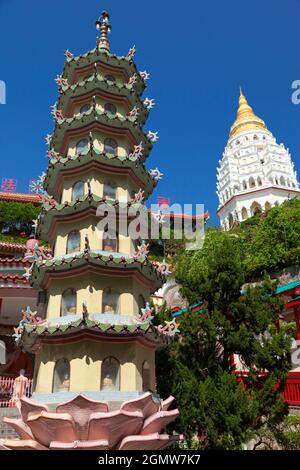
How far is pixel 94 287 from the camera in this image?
10328mm

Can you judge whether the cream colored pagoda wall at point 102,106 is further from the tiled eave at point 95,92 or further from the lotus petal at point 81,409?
the lotus petal at point 81,409

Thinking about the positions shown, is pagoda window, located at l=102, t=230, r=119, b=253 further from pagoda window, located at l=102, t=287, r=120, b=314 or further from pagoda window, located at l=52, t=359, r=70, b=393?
pagoda window, located at l=52, t=359, r=70, b=393

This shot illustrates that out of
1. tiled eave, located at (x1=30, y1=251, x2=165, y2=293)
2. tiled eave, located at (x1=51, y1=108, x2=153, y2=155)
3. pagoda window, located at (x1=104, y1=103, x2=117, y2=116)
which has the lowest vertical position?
tiled eave, located at (x1=30, y1=251, x2=165, y2=293)

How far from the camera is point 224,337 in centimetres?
1071

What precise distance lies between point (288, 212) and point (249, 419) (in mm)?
20983

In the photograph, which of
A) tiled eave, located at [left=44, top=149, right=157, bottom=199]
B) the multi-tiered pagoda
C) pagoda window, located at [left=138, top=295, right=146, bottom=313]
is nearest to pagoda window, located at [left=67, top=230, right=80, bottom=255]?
the multi-tiered pagoda

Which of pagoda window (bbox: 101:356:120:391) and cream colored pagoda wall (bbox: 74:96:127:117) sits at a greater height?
cream colored pagoda wall (bbox: 74:96:127:117)

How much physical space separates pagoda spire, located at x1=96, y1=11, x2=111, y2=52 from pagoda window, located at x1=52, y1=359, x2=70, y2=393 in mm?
10958

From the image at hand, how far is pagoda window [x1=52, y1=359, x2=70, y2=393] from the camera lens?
9500 mm

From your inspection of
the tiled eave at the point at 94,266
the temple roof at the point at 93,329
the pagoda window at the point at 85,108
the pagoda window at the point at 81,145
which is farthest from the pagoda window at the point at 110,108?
the temple roof at the point at 93,329

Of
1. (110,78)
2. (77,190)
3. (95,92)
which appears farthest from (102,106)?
(77,190)

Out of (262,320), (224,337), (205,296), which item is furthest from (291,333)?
(205,296)

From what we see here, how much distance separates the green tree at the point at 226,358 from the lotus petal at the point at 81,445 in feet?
8.70

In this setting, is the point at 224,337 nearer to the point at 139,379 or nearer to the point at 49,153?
the point at 139,379
